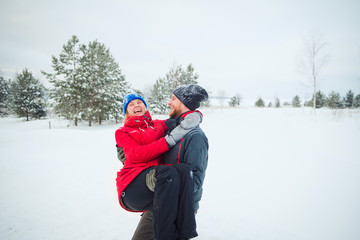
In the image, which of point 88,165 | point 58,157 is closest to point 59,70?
point 58,157

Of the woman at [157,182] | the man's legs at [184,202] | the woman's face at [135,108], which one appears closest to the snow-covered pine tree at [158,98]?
the woman's face at [135,108]

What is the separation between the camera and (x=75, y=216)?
3219mm

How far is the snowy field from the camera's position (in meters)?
2.92

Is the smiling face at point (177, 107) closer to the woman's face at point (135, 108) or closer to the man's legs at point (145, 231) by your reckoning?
the woman's face at point (135, 108)

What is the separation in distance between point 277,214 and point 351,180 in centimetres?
287

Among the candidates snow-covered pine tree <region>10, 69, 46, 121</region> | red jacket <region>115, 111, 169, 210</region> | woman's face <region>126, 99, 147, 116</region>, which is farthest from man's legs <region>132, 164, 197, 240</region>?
snow-covered pine tree <region>10, 69, 46, 121</region>

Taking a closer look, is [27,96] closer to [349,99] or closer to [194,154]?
[194,154]

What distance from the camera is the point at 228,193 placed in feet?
13.6

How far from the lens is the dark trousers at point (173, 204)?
4.24 ft

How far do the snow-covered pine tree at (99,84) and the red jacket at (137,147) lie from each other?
59.9ft

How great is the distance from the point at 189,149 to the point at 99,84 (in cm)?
2085

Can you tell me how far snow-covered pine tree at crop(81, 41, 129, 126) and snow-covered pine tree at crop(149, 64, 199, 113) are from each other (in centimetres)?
811

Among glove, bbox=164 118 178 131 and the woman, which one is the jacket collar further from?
glove, bbox=164 118 178 131

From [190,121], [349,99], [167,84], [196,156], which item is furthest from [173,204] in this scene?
[349,99]
